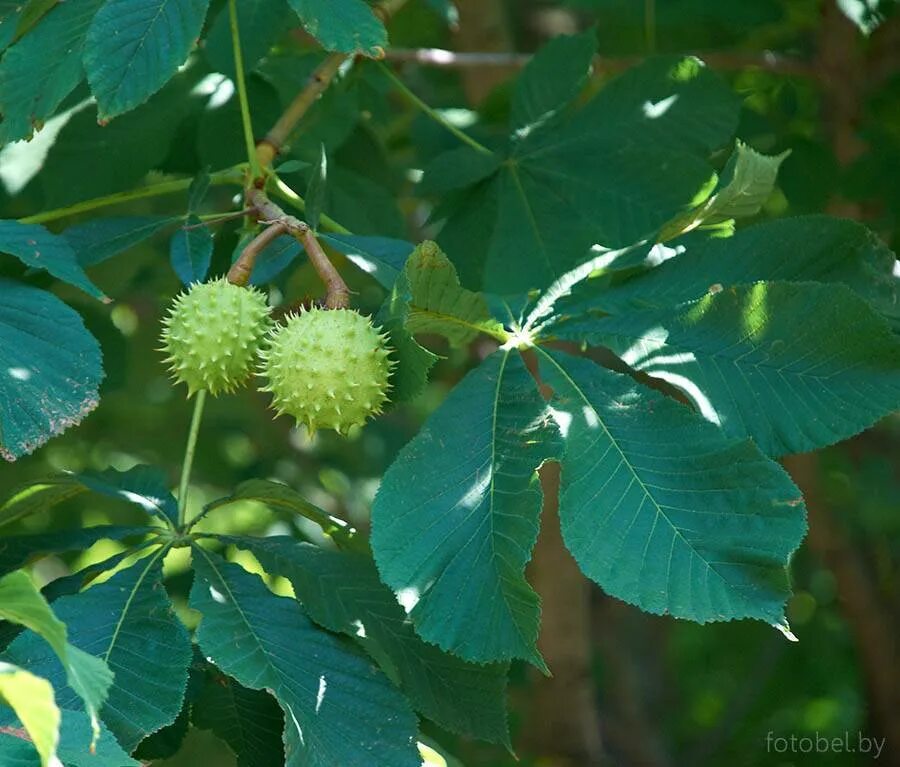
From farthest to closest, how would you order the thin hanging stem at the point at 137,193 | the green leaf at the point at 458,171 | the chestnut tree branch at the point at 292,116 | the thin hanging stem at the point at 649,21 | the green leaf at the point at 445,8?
1. the thin hanging stem at the point at 649,21
2. the green leaf at the point at 445,8
3. the green leaf at the point at 458,171
4. the chestnut tree branch at the point at 292,116
5. the thin hanging stem at the point at 137,193

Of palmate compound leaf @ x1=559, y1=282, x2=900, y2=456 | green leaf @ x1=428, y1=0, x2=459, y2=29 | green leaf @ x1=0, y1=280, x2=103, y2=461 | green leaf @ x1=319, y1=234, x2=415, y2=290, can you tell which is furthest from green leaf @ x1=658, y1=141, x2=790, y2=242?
green leaf @ x1=428, y1=0, x2=459, y2=29

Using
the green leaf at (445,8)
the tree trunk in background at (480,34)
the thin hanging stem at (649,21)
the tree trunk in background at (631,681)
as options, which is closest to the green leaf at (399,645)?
the green leaf at (445,8)

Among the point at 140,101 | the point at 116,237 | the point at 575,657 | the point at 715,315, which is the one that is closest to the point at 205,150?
the point at 116,237

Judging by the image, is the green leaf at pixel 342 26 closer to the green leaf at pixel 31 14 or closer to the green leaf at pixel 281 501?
the green leaf at pixel 31 14

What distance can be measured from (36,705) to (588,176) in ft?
5.17

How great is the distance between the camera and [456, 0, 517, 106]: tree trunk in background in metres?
3.45

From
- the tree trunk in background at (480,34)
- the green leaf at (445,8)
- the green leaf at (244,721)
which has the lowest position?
the tree trunk in background at (480,34)

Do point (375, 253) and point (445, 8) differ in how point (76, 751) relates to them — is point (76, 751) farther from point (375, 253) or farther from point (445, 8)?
point (445, 8)

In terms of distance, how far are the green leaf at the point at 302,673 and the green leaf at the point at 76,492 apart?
208 mm

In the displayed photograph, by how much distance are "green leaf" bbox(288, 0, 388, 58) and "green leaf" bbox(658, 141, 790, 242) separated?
1.51 feet

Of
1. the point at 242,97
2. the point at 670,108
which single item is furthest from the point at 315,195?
the point at 670,108

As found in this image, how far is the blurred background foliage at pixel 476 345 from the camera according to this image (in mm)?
2398

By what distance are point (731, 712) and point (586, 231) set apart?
295 cm

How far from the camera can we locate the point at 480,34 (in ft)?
11.5
